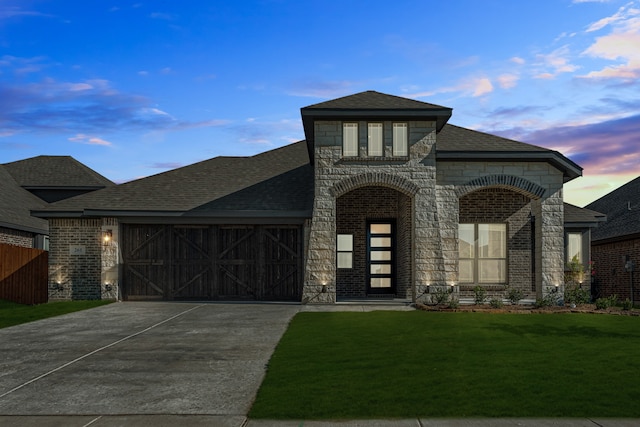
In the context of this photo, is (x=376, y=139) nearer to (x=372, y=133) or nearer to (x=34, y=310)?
(x=372, y=133)

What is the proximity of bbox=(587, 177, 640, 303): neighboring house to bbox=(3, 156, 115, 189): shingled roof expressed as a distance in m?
25.3

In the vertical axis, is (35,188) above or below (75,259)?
above

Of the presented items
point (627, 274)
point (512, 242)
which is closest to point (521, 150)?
point (512, 242)

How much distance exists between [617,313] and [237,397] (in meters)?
13.2

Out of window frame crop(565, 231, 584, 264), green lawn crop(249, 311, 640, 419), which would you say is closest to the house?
window frame crop(565, 231, 584, 264)

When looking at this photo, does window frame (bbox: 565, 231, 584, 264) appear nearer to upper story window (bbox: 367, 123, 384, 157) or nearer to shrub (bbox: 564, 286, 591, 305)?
shrub (bbox: 564, 286, 591, 305)

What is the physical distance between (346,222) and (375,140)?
4.19 meters

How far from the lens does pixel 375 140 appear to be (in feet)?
67.3

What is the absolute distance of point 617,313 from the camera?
17953mm

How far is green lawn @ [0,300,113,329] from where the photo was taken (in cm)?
1736

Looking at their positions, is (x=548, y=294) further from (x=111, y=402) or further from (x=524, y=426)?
(x=111, y=402)

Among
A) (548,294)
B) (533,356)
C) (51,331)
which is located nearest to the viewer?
(533,356)

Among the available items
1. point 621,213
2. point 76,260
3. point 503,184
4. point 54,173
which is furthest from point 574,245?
point 54,173

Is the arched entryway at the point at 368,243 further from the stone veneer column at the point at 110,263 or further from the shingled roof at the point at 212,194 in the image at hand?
the stone veneer column at the point at 110,263
